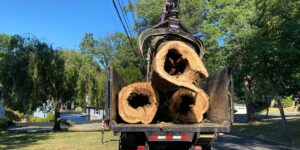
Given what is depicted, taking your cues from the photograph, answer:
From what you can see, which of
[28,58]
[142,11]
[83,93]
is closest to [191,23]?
[142,11]

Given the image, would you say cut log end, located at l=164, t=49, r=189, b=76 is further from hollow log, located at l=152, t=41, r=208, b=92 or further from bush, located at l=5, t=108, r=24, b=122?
bush, located at l=5, t=108, r=24, b=122

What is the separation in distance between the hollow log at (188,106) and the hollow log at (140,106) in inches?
15.9

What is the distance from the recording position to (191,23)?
44312 mm

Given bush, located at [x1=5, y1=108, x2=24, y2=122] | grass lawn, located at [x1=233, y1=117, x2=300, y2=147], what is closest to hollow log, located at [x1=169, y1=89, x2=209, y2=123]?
grass lawn, located at [x1=233, y1=117, x2=300, y2=147]

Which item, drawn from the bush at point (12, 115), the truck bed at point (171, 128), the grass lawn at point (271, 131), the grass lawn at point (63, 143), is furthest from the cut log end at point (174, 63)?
the bush at point (12, 115)

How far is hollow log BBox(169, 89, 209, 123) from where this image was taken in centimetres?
901

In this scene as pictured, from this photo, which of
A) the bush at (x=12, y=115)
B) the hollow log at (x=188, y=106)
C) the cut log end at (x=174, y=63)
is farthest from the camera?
the bush at (x=12, y=115)

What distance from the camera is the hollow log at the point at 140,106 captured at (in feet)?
29.6

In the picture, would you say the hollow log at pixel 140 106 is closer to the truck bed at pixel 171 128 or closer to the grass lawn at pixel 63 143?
the truck bed at pixel 171 128

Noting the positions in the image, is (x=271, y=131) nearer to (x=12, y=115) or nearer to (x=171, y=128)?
(x=171, y=128)

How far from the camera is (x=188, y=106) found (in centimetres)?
920

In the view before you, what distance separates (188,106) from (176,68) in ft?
3.48

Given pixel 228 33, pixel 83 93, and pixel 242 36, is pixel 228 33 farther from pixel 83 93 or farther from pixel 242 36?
pixel 83 93

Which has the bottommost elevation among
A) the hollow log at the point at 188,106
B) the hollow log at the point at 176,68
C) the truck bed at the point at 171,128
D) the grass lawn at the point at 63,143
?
the grass lawn at the point at 63,143
